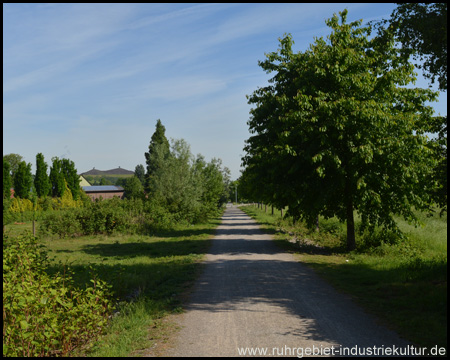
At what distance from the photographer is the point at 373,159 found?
1509 centimetres

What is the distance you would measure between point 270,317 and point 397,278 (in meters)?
4.88

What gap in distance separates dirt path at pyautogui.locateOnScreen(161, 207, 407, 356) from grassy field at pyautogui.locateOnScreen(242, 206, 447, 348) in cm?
46

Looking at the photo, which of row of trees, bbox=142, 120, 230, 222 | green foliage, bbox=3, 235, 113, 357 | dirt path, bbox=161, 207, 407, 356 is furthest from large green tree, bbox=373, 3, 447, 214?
row of trees, bbox=142, 120, 230, 222

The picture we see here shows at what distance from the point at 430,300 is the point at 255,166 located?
36.9ft

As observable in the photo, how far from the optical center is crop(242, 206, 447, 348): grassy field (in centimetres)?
680

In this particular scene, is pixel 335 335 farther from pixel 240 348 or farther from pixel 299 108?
pixel 299 108

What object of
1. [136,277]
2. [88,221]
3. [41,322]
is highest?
[41,322]

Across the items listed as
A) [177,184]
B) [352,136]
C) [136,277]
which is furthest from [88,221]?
[352,136]

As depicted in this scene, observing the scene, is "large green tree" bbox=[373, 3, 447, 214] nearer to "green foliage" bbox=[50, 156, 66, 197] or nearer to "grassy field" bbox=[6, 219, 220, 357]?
"grassy field" bbox=[6, 219, 220, 357]

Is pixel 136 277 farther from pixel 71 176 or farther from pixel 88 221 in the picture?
pixel 71 176

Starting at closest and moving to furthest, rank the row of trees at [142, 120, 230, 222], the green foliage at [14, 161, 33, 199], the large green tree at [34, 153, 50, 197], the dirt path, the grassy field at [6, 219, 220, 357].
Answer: the dirt path → the grassy field at [6, 219, 220, 357] → the row of trees at [142, 120, 230, 222] → the green foliage at [14, 161, 33, 199] → the large green tree at [34, 153, 50, 197]

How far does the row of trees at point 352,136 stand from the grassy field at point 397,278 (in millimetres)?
1529

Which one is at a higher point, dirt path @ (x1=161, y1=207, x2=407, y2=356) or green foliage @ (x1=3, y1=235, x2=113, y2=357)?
green foliage @ (x1=3, y1=235, x2=113, y2=357)

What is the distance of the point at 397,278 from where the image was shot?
34.3ft
